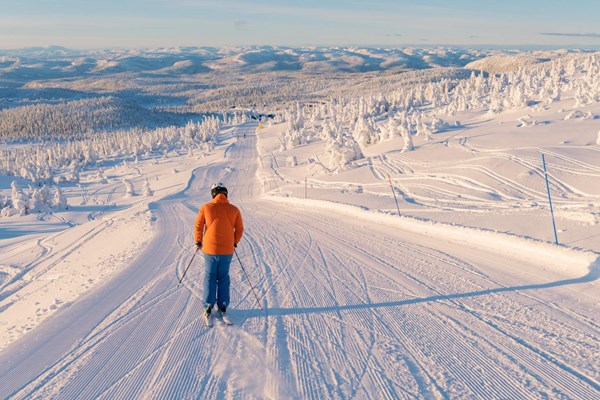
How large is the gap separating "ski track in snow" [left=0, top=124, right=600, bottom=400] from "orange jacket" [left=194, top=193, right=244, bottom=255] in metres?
1.12

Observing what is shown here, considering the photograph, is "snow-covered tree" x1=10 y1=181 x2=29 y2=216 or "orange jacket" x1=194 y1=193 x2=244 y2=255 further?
"snow-covered tree" x1=10 y1=181 x2=29 y2=216

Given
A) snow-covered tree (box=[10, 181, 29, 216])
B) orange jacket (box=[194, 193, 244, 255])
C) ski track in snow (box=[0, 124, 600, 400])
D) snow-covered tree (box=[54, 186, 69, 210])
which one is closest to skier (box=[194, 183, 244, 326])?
orange jacket (box=[194, 193, 244, 255])

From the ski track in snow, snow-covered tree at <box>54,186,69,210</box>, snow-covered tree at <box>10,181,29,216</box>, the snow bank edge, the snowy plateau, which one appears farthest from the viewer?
snow-covered tree at <box>54,186,69,210</box>

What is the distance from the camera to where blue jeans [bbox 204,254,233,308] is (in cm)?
625

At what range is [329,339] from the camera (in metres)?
5.71

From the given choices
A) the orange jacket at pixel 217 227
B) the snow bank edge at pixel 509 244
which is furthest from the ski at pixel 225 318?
the snow bank edge at pixel 509 244

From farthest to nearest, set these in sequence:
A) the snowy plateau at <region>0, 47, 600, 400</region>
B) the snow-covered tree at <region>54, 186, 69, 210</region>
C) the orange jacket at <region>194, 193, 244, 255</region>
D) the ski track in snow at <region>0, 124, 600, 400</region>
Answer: the snow-covered tree at <region>54, 186, 69, 210</region> → the orange jacket at <region>194, 193, 244, 255</region> → the snowy plateau at <region>0, 47, 600, 400</region> → the ski track in snow at <region>0, 124, 600, 400</region>

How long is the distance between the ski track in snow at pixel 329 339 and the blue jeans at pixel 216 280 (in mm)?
365

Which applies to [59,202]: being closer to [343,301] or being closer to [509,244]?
[343,301]

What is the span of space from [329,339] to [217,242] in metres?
2.02

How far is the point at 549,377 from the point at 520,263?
4.34 meters

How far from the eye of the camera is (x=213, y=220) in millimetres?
6234

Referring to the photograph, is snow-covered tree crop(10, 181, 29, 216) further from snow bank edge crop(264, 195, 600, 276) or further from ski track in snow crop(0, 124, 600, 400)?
snow bank edge crop(264, 195, 600, 276)

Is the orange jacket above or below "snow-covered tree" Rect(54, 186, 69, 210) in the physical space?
above
